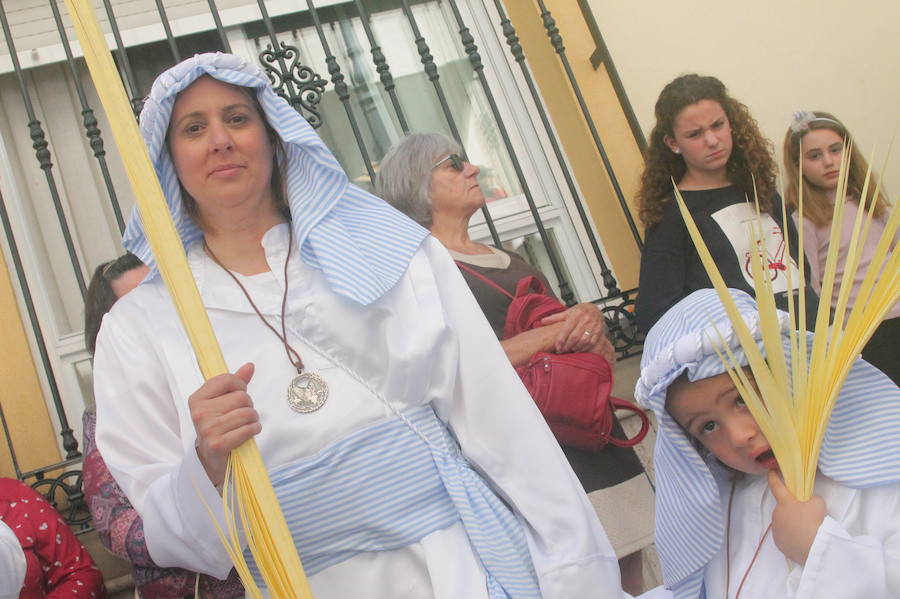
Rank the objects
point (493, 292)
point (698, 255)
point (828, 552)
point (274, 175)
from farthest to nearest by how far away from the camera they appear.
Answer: point (698, 255) → point (493, 292) → point (274, 175) → point (828, 552)

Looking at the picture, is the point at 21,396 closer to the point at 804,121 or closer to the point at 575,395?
the point at 575,395

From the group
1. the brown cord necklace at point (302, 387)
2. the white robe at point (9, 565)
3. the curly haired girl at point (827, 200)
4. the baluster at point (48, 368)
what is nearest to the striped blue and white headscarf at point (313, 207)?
the brown cord necklace at point (302, 387)

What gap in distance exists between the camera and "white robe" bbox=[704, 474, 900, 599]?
1.27 m

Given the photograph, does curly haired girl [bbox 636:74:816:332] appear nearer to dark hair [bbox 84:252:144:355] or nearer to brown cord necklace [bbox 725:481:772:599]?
brown cord necklace [bbox 725:481:772:599]

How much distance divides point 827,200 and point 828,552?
223cm

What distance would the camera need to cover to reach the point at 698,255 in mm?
2807

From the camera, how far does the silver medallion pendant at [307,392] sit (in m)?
1.51

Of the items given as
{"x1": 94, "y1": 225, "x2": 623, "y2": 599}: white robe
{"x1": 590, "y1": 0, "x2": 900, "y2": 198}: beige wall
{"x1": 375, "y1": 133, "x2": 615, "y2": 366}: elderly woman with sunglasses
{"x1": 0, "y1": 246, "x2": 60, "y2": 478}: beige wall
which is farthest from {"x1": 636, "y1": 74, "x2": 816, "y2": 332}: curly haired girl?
{"x1": 0, "y1": 246, "x2": 60, "y2": 478}: beige wall

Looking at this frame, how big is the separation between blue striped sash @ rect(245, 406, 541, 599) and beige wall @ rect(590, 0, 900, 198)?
3.06m

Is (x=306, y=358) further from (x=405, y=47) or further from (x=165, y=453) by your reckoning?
(x=405, y=47)

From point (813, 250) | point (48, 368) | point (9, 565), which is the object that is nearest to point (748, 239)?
point (813, 250)

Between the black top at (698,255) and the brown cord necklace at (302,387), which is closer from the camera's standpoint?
the brown cord necklace at (302,387)

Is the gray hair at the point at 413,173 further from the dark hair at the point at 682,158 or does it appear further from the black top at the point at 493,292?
the dark hair at the point at 682,158

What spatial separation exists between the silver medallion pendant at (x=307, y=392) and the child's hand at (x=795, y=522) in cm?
79
